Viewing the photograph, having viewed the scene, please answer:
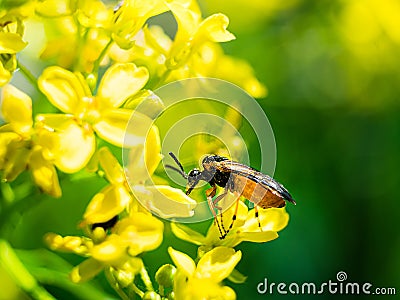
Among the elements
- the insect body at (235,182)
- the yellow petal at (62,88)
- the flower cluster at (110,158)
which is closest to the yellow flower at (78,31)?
the flower cluster at (110,158)

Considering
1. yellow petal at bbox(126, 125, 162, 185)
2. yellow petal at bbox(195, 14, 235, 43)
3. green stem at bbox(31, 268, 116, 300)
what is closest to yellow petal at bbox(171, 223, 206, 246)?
yellow petal at bbox(126, 125, 162, 185)

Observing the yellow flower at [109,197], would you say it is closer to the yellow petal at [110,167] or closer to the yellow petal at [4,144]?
the yellow petal at [110,167]

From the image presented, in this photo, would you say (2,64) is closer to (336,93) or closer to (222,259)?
(222,259)

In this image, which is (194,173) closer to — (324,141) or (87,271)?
(87,271)

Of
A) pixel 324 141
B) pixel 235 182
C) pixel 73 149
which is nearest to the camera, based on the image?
pixel 73 149

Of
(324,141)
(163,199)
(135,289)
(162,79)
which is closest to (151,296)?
(135,289)

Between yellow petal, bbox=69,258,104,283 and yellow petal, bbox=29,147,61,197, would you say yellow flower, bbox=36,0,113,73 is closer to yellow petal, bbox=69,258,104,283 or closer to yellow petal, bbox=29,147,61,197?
yellow petal, bbox=29,147,61,197
